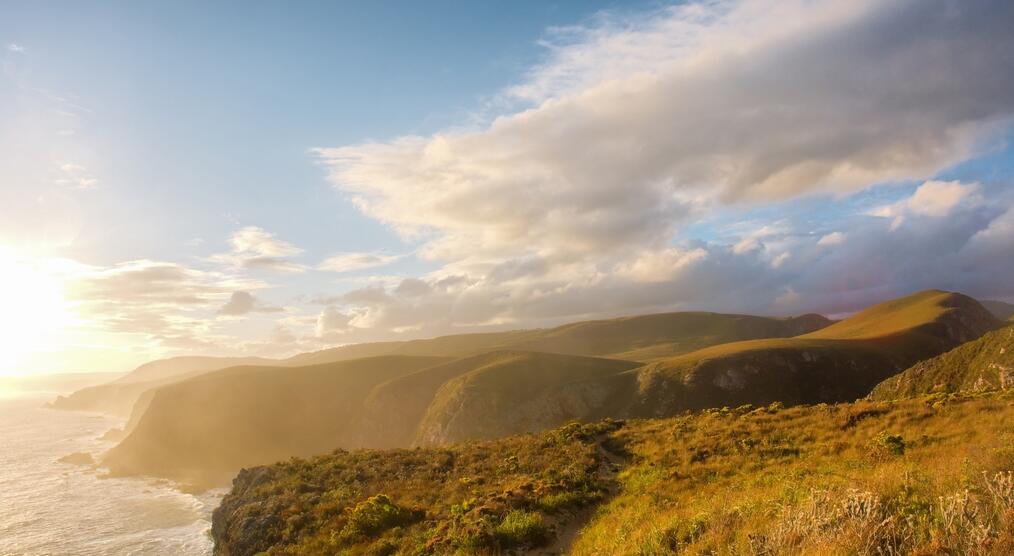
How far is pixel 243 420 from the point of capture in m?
123

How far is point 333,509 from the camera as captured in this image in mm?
27953

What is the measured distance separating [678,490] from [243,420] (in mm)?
Result: 128658

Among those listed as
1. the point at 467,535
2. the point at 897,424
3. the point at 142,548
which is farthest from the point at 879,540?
the point at 142,548

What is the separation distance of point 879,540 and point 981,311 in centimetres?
16261

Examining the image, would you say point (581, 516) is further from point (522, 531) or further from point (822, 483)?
point (822, 483)

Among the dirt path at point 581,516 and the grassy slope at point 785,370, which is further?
the grassy slope at point 785,370

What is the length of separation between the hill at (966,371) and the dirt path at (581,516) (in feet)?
113

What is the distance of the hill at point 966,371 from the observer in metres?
45.0

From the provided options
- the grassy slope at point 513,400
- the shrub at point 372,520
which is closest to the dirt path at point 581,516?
the shrub at point 372,520

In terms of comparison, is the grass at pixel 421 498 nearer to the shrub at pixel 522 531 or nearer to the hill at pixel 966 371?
the shrub at pixel 522 531

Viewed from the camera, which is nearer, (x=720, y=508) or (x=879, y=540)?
(x=879, y=540)

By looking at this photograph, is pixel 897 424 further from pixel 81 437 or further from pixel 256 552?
pixel 81 437

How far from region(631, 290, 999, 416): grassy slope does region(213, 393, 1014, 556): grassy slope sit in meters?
50.9

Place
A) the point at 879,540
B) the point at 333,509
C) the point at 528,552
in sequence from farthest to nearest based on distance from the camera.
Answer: the point at 333,509 < the point at 528,552 < the point at 879,540
